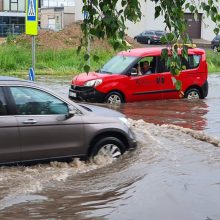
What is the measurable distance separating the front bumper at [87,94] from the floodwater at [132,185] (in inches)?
194

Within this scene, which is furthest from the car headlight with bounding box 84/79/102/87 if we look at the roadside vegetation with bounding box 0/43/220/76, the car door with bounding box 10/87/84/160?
the roadside vegetation with bounding box 0/43/220/76

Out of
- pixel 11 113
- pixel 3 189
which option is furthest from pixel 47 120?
pixel 3 189

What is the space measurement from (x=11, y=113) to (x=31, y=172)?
36.8 inches

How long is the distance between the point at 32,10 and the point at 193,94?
646 centimetres

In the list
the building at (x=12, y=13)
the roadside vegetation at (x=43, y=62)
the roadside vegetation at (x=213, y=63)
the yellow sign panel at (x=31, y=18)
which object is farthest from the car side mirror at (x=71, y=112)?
the building at (x=12, y=13)

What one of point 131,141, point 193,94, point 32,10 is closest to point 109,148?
point 131,141

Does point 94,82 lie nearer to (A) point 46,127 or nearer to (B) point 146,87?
(B) point 146,87

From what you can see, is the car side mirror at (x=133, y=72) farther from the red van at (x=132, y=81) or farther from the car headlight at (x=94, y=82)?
the car headlight at (x=94, y=82)

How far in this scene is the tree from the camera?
3730 mm

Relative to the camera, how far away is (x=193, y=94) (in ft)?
57.1

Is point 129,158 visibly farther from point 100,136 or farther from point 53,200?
Answer: point 53,200

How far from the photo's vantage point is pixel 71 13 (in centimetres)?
7725

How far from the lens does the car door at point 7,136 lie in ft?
24.1

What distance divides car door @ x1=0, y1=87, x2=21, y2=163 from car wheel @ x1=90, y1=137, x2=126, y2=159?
1291mm
